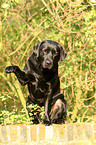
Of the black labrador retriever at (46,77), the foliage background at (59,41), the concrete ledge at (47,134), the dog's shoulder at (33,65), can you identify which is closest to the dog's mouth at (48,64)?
the black labrador retriever at (46,77)

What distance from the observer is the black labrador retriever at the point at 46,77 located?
453 cm

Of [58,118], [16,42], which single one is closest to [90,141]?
[58,118]

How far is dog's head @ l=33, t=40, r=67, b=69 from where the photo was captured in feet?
14.6

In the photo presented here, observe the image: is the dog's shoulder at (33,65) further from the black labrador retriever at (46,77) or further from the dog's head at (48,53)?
the dog's head at (48,53)

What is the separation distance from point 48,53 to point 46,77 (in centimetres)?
38

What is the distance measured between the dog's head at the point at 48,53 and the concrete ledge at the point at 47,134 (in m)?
0.93

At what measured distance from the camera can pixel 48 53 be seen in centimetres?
451

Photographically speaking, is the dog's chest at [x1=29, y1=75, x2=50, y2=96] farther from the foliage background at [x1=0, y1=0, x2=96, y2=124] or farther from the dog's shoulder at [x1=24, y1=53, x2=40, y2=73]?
the foliage background at [x1=0, y1=0, x2=96, y2=124]

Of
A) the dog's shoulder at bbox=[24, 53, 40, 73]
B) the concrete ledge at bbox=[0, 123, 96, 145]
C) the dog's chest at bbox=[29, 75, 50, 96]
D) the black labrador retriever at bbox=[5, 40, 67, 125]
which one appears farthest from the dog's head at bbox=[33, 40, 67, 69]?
the concrete ledge at bbox=[0, 123, 96, 145]

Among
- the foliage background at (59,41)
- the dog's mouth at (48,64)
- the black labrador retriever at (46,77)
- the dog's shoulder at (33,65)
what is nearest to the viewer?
the dog's mouth at (48,64)

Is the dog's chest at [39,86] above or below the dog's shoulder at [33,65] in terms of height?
below

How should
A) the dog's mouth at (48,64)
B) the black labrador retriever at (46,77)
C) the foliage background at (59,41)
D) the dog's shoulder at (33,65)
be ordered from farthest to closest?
the foliage background at (59,41), the dog's shoulder at (33,65), the black labrador retriever at (46,77), the dog's mouth at (48,64)

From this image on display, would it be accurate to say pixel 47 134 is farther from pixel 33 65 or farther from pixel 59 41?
pixel 59 41

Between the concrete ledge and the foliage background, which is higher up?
the foliage background
